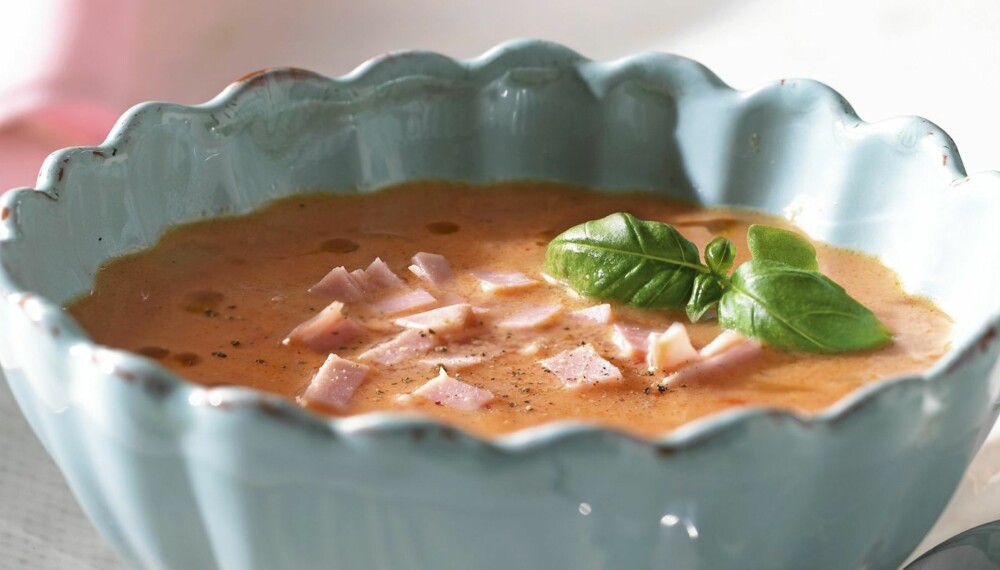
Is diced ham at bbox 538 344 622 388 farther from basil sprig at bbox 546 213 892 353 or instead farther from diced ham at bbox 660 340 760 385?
basil sprig at bbox 546 213 892 353

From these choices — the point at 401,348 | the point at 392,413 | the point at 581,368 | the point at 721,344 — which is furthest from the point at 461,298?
the point at 392,413

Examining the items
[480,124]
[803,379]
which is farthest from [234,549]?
[480,124]

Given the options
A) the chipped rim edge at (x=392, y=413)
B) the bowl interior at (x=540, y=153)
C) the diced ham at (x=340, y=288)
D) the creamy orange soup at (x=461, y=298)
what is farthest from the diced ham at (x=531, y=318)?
the bowl interior at (x=540, y=153)

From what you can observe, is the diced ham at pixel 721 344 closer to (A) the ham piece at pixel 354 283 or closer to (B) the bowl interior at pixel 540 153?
(B) the bowl interior at pixel 540 153

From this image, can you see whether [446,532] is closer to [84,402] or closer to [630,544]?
[630,544]

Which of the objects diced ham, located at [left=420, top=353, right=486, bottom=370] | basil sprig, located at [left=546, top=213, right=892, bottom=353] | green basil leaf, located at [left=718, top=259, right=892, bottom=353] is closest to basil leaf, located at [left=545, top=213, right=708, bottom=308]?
basil sprig, located at [left=546, top=213, right=892, bottom=353]

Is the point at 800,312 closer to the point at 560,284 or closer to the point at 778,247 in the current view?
the point at 778,247
